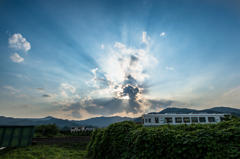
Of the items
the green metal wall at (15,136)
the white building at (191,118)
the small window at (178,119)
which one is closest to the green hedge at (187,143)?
the green metal wall at (15,136)

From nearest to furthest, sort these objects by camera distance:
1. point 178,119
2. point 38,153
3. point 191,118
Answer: point 38,153 → point 191,118 → point 178,119

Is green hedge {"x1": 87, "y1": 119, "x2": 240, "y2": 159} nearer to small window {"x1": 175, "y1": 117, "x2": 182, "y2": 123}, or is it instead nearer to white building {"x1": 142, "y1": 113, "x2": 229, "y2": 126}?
white building {"x1": 142, "y1": 113, "x2": 229, "y2": 126}

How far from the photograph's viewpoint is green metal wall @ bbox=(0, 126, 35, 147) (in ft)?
42.9

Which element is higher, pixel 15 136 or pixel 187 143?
pixel 187 143

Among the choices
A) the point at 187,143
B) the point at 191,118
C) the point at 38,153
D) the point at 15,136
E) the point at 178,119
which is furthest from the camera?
the point at 178,119

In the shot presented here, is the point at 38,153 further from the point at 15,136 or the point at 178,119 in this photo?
the point at 178,119

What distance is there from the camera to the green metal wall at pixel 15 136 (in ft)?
42.9

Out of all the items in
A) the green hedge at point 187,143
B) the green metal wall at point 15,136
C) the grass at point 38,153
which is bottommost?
the grass at point 38,153

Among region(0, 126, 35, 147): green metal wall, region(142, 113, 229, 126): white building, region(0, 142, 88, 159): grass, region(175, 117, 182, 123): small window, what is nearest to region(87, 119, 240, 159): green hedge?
region(0, 142, 88, 159): grass

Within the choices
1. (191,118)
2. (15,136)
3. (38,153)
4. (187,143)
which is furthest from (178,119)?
(15,136)

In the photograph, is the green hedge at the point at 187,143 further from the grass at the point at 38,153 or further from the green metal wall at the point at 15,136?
the green metal wall at the point at 15,136

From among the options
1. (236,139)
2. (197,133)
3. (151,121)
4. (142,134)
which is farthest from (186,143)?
(151,121)

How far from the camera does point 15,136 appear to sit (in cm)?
1355

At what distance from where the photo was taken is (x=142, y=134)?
5.84 metres
